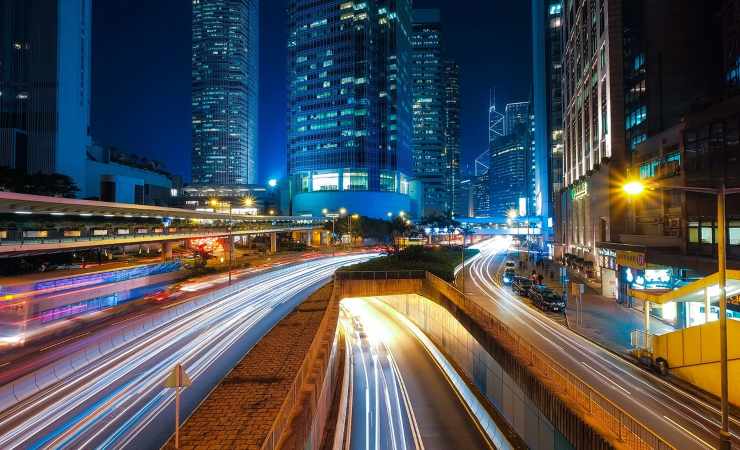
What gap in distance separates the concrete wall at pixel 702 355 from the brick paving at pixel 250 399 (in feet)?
52.7

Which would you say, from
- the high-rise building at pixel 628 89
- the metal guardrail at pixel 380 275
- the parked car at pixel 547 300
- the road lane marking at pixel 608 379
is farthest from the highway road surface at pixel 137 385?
the high-rise building at pixel 628 89

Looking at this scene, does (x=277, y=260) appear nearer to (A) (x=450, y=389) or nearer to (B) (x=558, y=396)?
(A) (x=450, y=389)

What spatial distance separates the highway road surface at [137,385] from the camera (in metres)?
12.7

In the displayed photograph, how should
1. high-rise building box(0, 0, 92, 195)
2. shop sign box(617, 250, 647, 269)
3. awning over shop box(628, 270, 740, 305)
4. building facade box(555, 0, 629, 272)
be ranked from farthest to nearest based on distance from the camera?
high-rise building box(0, 0, 92, 195) < building facade box(555, 0, 629, 272) < shop sign box(617, 250, 647, 269) < awning over shop box(628, 270, 740, 305)

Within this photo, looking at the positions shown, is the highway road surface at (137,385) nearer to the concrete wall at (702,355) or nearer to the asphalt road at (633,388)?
the asphalt road at (633,388)

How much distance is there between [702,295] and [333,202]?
399ft

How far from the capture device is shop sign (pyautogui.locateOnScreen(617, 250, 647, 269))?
29.5 meters

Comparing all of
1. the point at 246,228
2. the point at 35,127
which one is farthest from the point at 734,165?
the point at 35,127

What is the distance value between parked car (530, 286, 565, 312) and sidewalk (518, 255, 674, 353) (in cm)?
89

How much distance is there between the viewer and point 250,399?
14.1 meters

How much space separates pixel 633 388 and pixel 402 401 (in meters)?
10.4

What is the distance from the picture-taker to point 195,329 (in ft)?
78.7

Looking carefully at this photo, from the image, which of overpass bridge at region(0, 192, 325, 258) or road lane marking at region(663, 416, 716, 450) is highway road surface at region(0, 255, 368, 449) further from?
road lane marking at region(663, 416, 716, 450)

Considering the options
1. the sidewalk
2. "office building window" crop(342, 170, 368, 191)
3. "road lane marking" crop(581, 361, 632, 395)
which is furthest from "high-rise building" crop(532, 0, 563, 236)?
"road lane marking" crop(581, 361, 632, 395)
